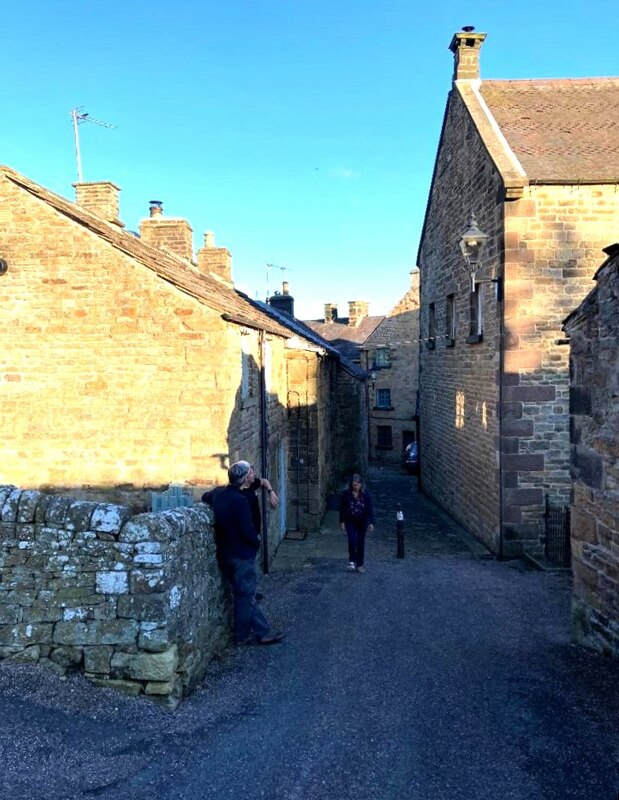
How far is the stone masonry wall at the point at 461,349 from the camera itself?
1223cm

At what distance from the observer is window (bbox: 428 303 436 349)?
18.2 meters

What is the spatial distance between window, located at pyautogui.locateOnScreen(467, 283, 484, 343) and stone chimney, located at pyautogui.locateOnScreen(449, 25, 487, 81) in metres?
6.04

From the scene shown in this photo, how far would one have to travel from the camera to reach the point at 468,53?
15.2 m

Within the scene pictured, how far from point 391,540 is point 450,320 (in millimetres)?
6357

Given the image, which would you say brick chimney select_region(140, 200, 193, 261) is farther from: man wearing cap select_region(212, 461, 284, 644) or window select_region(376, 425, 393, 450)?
window select_region(376, 425, 393, 450)

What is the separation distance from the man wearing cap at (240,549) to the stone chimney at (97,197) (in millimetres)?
7620

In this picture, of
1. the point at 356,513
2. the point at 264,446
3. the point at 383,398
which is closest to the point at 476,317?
the point at 356,513

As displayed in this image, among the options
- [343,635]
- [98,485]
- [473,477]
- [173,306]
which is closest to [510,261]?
[473,477]

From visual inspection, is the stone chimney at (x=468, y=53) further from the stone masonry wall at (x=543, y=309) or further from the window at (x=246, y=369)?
Answer: the window at (x=246, y=369)

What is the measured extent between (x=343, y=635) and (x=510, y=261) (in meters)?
7.82

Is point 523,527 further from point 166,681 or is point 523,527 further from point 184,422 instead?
point 166,681

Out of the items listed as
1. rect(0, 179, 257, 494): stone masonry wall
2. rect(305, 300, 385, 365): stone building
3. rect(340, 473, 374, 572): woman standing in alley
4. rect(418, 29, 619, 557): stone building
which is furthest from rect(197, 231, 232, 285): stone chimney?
rect(305, 300, 385, 365): stone building

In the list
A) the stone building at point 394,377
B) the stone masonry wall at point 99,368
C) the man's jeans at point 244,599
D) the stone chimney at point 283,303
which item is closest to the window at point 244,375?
the stone masonry wall at point 99,368

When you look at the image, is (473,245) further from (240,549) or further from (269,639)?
(269,639)
